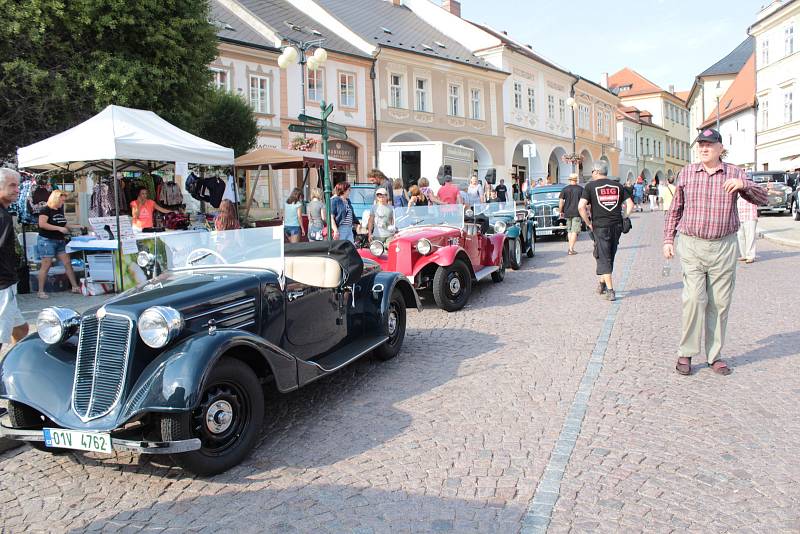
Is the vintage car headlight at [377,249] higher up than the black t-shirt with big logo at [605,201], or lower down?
lower down

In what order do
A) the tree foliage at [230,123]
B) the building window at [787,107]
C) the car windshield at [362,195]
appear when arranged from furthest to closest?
1. the building window at [787,107]
2. the tree foliage at [230,123]
3. the car windshield at [362,195]

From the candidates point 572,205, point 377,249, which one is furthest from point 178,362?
point 572,205

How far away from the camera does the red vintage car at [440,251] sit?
8.20 meters

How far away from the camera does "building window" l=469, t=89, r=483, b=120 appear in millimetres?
34031

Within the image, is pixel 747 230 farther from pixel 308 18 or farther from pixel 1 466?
pixel 308 18

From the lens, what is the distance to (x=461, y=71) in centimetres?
3291

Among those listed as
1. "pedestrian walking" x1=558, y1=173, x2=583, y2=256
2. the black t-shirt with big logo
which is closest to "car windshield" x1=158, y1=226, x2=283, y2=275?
the black t-shirt with big logo

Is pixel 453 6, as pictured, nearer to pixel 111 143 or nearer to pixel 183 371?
pixel 111 143

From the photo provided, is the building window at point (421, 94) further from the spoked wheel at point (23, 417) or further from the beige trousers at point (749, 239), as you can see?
the spoked wheel at point (23, 417)

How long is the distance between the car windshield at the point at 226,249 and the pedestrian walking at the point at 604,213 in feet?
16.3

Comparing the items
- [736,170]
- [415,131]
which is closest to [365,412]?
[736,170]

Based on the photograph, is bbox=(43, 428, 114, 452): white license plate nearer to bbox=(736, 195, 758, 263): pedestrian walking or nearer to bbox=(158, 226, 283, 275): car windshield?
bbox=(158, 226, 283, 275): car windshield

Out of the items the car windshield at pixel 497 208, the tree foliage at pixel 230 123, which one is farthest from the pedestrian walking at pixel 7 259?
the tree foliage at pixel 230 123

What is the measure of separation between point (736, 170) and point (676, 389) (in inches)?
72.0
